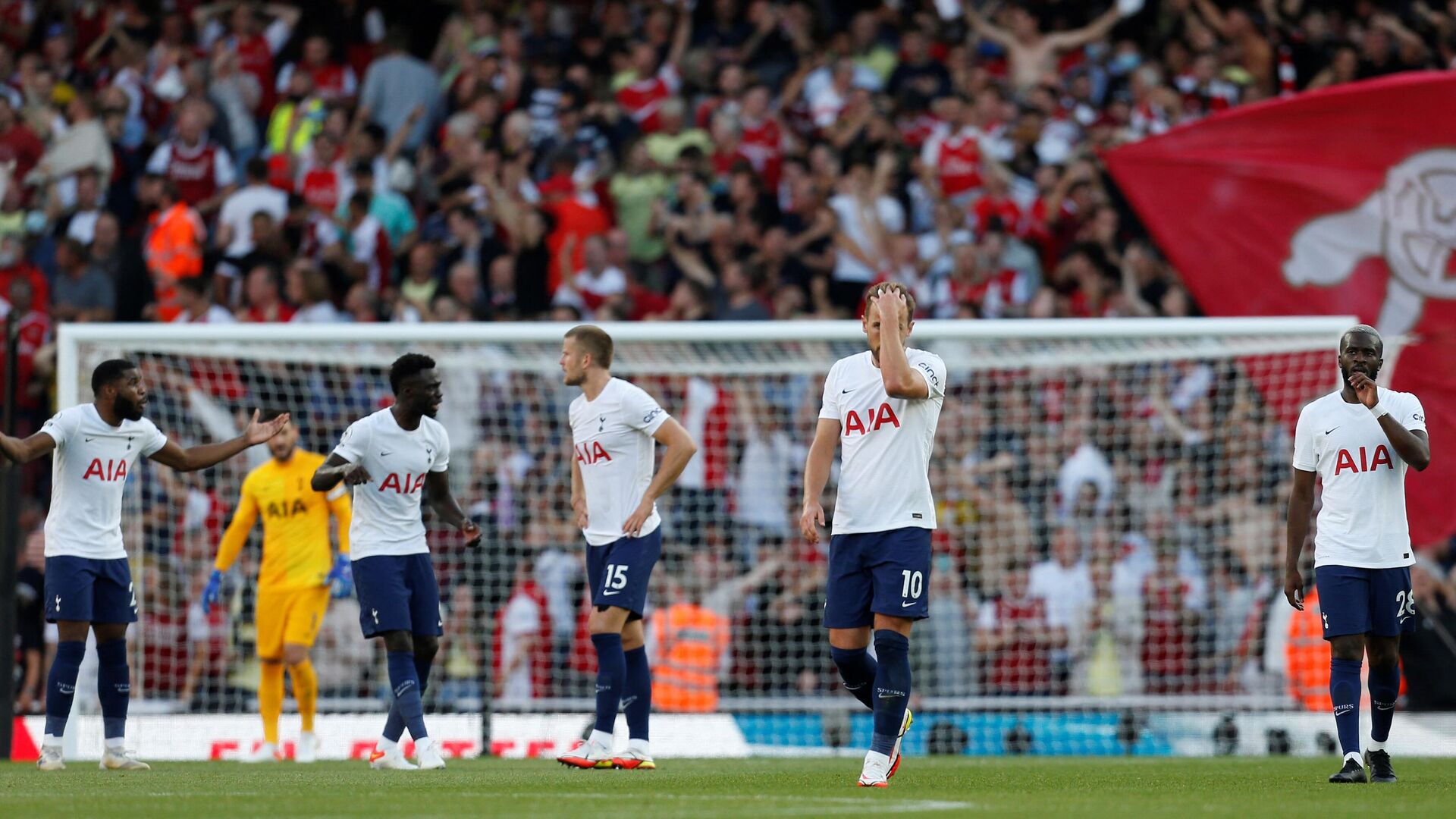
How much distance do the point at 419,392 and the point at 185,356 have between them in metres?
5.21

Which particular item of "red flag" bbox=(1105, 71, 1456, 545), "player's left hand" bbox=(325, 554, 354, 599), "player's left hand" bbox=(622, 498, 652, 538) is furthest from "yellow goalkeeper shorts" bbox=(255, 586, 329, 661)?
"red flag" bbox=(1105, 71, 1456, 545)

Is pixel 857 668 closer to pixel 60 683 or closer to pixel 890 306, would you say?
pixel 890 306

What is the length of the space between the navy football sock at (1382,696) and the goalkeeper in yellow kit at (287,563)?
7.03 m

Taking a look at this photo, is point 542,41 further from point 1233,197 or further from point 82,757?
point 82,757

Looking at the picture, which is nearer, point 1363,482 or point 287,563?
point 1363,482

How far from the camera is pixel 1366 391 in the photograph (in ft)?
28.4

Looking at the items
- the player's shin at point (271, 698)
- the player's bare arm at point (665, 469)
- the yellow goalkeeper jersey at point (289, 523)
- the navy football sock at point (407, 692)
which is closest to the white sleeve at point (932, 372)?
the player's bare arm at point (665, 469)

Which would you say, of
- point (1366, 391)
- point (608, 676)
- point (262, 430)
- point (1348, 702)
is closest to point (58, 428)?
point (262, 430)

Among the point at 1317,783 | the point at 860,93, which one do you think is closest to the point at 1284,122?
the point at 860,93

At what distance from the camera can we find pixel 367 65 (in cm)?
2084

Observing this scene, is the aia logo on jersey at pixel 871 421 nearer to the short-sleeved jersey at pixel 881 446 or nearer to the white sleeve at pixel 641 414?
the short-sleeved jersey at pixel 881 446

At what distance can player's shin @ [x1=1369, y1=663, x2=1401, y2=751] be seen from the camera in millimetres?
9172

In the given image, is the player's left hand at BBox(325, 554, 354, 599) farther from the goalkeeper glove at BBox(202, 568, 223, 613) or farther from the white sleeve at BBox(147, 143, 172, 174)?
the white sleeve at BBox(147, 143, 172, 174)

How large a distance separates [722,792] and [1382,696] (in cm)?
345
